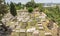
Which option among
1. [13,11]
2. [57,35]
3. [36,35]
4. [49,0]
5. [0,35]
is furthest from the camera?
[49,0]

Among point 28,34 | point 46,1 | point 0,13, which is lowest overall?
Result: point 46,1

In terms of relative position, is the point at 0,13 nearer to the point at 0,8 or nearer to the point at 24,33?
the point at 0,8

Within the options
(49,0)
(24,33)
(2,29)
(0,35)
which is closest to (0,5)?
(2,29)

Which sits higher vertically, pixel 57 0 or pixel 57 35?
pixel 57 35

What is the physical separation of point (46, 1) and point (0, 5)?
13.5 m

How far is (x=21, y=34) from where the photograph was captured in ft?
8.93

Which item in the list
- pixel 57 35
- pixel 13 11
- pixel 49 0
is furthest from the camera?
pixel 49 0

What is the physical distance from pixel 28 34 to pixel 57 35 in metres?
1.08

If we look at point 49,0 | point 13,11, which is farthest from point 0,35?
point 49,0

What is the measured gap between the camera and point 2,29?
28.5ft

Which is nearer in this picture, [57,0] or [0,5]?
[0,5]

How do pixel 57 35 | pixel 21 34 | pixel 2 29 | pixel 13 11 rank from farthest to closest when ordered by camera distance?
1. pixel 13 11
2. pixel 2 29
3. pixel 57 35
4. pixel 21 34

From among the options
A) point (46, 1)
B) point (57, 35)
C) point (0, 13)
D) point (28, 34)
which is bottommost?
point (46, 1)

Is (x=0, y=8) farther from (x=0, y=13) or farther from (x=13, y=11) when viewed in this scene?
(x=13, y=11)
